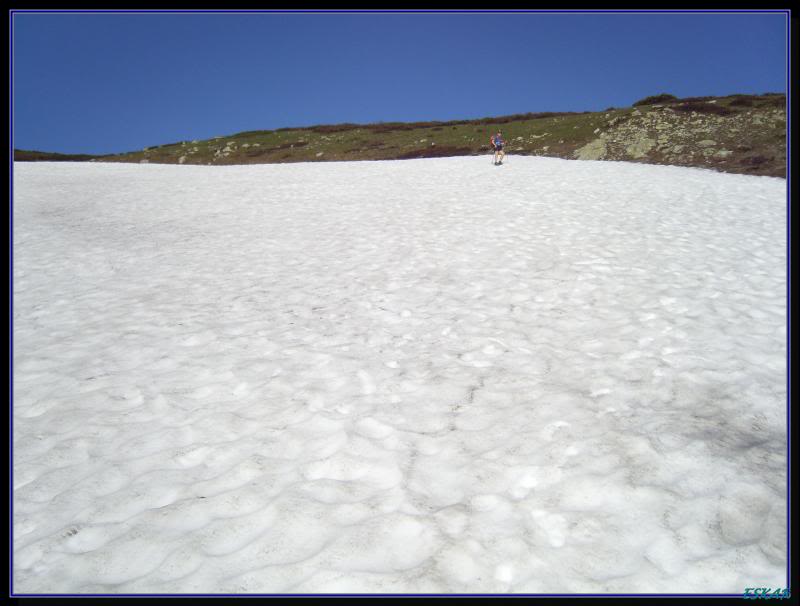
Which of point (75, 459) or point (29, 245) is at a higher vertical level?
point (29, 245)

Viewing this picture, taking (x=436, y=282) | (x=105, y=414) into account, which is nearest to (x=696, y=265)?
(x=436, y=282)

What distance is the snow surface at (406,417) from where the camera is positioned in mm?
3129

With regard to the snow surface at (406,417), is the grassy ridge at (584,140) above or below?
above

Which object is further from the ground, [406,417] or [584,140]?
[584,140]

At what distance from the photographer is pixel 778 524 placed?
3.26 meters

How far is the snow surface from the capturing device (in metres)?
3.13

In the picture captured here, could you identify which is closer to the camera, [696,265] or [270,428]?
[270,428]

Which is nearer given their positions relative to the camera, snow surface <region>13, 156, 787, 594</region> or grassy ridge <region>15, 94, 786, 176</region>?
snow surface <region>13, 156, 787, 594</region>

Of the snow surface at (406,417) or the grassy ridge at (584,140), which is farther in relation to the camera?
the grassy ridge at (584,140)

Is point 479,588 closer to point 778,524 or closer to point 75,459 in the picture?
point 778,524

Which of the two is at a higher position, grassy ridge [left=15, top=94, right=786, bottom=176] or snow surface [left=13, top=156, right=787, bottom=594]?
grassy ridge [left=15, top=94, right=786, bottom=176]

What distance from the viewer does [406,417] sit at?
15.9ft

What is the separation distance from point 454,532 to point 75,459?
146 inches

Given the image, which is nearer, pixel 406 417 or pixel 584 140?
pixel 406 417
